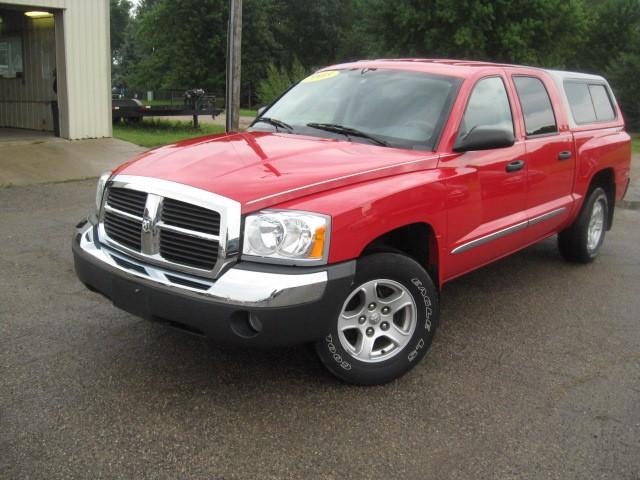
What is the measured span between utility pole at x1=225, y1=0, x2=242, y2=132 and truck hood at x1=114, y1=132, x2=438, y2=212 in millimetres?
6715

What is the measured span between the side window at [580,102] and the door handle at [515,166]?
1327 millimetres

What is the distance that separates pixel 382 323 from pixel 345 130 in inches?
53.6

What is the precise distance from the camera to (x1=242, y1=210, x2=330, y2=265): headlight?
3.11m

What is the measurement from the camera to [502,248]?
15.3 feet

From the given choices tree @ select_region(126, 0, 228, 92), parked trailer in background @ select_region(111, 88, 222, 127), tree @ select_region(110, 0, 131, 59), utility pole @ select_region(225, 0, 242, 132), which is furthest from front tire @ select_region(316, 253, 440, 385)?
tree @ select_region(110, 0, 131, 59)

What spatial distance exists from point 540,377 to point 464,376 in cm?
45

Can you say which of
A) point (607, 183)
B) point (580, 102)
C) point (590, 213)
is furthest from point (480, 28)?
point (590, 213)

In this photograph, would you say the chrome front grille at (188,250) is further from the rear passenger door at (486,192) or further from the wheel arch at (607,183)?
the wheel arch at (607,183)

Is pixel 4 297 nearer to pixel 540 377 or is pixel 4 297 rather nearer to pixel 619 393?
pixel 540 377

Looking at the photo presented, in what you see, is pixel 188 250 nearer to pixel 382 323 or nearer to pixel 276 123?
pixel 382 323

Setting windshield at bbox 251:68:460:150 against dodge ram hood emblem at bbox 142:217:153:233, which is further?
windshield at bbox 251:68:460:150

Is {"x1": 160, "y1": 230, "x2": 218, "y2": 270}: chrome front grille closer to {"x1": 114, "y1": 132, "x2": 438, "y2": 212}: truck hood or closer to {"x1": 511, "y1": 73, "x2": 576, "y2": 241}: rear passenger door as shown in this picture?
{"x1": 114, "y1": 132, "x2": 438, "y2": 212}: truck hood

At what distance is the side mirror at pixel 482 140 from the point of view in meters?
4.02

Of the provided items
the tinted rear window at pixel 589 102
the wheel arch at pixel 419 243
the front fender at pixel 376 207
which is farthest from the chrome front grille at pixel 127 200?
the tinted rear window at pixel 589 102
